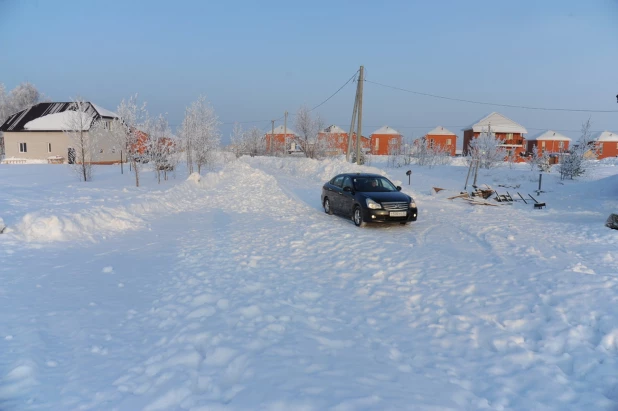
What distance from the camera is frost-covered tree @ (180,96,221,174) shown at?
29594 millimetres

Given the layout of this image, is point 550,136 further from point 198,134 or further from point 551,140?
point 198,134

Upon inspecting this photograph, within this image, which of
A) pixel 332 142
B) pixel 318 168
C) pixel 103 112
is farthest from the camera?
pixel 332 142

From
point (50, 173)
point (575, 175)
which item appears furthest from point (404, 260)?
point (50, 173)

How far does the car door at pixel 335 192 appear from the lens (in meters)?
12.3

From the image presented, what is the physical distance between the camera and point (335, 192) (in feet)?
41.3

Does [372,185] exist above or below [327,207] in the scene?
above

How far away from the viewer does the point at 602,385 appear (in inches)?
132

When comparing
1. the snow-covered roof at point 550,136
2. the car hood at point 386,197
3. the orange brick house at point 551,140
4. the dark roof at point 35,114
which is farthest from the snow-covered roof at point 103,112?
the snow-covered roof at point 550,136

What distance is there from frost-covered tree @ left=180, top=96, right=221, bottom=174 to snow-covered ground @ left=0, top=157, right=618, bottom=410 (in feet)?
68.0

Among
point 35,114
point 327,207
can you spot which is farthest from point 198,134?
point 35,114

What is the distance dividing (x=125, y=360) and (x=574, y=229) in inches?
395

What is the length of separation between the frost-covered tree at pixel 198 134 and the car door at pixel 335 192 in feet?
63.3

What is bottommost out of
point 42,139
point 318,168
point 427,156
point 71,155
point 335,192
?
point 335,192

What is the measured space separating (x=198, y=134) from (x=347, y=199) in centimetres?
2108
